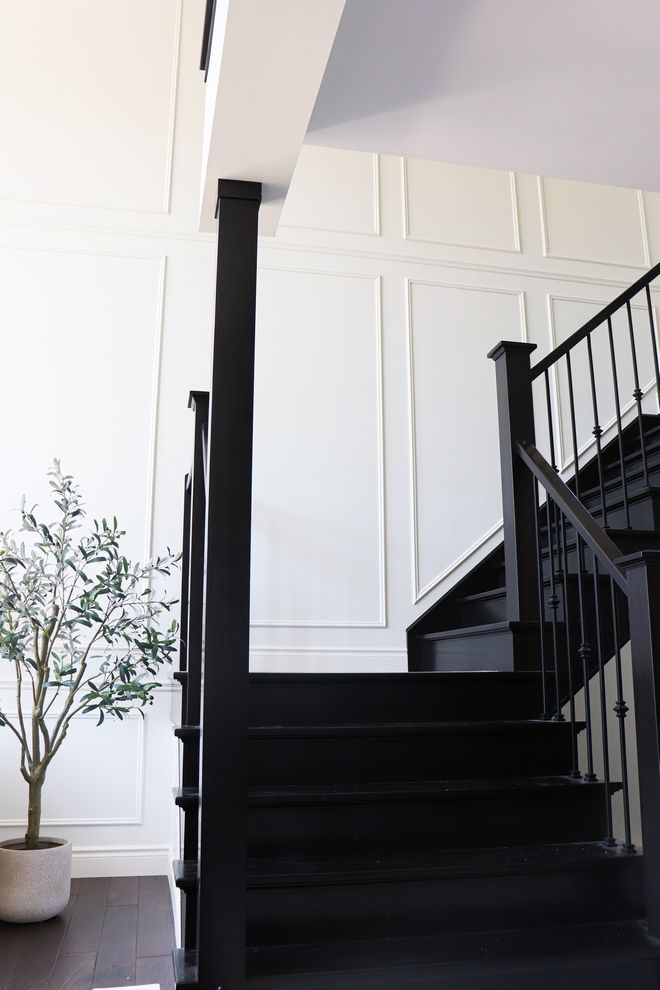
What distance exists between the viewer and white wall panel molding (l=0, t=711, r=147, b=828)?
355cm

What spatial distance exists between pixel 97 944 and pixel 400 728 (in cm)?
125

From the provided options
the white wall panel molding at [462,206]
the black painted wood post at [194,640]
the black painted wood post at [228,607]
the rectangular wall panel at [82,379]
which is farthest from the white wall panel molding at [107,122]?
the black painted wood post at [228,607]

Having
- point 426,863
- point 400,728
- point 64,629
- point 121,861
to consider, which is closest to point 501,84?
point 400,728

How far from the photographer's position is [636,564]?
2.10 metres

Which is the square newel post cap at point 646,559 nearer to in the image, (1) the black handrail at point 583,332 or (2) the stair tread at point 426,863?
(2) the stair tread at point 426,863

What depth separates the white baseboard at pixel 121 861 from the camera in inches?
139

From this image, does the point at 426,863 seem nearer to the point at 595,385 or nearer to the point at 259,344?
the point at 259,344

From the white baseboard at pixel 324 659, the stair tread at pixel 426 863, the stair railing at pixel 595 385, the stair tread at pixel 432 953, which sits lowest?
the stair tread at pixel 432 953

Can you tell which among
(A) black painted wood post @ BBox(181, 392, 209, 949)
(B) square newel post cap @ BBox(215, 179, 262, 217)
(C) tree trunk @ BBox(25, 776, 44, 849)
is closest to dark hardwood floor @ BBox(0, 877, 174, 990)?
(C) tree trunk @ BBox(25, 776, 44, 849)

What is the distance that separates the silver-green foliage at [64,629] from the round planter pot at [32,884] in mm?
105

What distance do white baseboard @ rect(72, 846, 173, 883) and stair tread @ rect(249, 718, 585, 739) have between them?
1443mm

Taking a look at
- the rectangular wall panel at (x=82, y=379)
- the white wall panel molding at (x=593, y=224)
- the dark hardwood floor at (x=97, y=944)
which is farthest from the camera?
the white wall panel molding at (x=593, y=224)

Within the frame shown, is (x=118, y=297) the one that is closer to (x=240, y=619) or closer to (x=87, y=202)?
Answer: (x=87, y=202)

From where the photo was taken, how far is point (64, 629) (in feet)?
11.9
